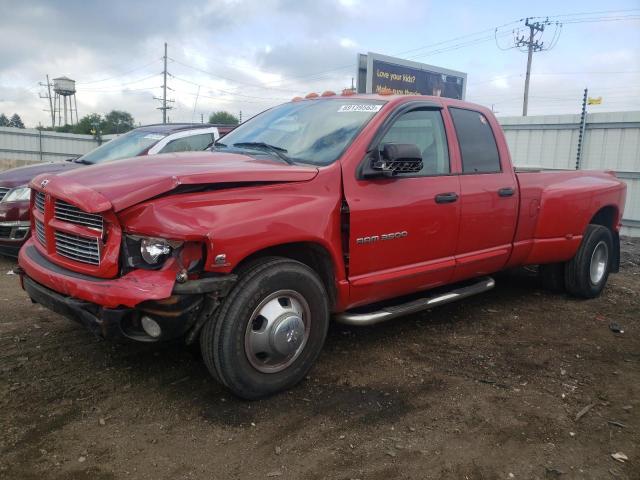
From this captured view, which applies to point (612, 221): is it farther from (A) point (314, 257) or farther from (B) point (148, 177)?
(B) point (148, 177)

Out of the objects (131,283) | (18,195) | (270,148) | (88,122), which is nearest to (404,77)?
(18,195)

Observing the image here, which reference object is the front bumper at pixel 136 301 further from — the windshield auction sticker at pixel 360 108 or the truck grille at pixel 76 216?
the windshield auction sticker at pixel 360 108

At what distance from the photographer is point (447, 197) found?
163 inches

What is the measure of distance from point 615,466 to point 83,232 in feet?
9.99

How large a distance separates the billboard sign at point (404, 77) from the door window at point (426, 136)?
32.9ft

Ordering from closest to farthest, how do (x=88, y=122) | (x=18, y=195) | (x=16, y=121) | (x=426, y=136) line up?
Result: (x=426, y=136)
(x=18, y=195)
(x=88, y=122)
(x=16, y=121)

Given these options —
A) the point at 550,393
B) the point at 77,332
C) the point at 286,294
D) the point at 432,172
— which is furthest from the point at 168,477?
the point at 432,172

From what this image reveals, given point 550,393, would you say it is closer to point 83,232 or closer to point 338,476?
point 338,476

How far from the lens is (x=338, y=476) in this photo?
2.58 m

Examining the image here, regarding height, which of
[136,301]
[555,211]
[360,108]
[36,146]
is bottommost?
[136,301]

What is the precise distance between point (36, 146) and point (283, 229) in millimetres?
21152

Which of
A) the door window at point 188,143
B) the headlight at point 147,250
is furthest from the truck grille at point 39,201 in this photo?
the door window at point 188,143

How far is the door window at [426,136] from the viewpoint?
4.09m

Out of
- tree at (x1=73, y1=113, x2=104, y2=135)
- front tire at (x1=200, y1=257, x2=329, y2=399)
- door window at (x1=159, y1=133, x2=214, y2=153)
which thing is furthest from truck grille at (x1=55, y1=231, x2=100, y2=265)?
tree at (x1=73, y1=113, x2=104, y2=135)
